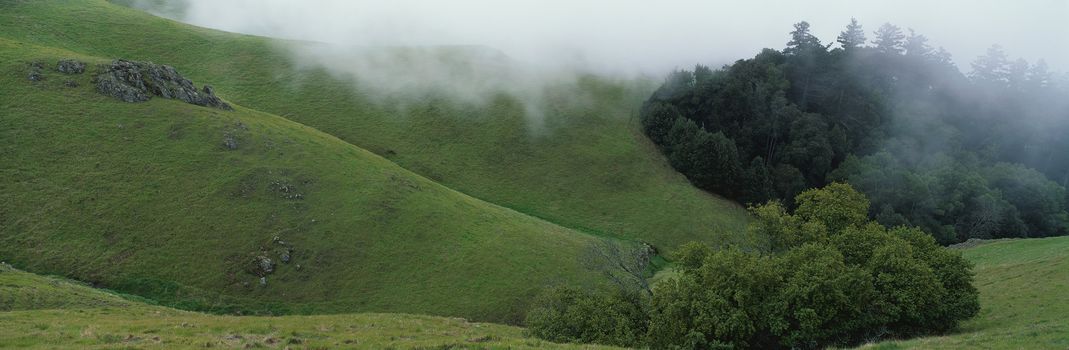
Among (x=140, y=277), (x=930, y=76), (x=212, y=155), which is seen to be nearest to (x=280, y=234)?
(x=140, y=277)

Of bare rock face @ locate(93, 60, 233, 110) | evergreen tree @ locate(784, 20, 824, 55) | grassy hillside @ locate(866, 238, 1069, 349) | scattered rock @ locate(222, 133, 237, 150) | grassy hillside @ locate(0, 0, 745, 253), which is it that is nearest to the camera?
grassy hillside @ locate(866, 238, 1069, 349)

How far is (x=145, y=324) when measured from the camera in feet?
92.8

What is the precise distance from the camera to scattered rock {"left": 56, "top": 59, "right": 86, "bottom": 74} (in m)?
72.3

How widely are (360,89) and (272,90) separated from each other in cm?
1483

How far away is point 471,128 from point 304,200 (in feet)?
142

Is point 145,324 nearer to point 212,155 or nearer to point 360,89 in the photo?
point 212,155

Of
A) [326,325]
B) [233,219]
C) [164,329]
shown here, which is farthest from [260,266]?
[164,329]

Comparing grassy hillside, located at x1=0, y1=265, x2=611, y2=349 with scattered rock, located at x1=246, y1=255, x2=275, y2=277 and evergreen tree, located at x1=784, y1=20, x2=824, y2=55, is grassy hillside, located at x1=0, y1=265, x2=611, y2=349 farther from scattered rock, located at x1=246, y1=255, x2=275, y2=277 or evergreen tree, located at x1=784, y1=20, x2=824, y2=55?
evergreen tree, located at x1=784, y1=20, x2=824, y2=55

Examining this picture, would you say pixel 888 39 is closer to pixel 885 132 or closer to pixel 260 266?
pixel 885 132

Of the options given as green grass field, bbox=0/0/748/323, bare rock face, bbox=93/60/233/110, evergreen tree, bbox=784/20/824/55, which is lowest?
green grass field, bbox=0/0/748/323

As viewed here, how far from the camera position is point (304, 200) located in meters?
62.1

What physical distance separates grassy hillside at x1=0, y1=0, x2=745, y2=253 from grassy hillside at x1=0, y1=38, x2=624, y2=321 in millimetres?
15955

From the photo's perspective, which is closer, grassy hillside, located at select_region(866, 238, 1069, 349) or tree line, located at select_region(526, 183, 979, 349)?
grassy hillside, located at select_region(866, 238, 1069, 349)

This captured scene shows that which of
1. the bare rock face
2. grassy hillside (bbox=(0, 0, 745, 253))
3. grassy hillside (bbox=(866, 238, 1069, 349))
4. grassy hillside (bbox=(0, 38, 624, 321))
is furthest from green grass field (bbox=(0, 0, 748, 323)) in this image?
grassy hillside (bbox=(866, 238, 1069, 349))
